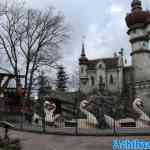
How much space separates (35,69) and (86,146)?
65.7 feet

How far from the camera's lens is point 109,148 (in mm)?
11844

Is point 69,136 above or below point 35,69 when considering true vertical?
below

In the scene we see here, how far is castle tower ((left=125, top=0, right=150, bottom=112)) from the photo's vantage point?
46.7m

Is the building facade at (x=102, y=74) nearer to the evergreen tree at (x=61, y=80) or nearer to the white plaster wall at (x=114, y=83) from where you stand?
the white plaster wall at (x=114, y=83)

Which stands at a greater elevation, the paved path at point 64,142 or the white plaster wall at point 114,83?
the white plaster wall at point 114,83

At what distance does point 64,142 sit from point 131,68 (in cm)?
4054

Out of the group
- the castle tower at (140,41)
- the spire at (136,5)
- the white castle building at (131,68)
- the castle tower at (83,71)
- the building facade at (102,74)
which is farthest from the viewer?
the castle tower at (83,71)

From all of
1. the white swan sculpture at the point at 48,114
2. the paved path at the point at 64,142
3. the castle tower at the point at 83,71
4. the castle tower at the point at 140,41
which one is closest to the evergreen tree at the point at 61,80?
the castle tower at the point at 83,71

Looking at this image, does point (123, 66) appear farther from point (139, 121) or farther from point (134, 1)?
point (139, 121)

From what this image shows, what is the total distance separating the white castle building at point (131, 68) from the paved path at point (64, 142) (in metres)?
29.1

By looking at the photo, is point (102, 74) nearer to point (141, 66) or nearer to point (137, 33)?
point (141, 66)

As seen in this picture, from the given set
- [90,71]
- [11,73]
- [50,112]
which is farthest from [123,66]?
[50,112]

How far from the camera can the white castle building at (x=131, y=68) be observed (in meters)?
46.5


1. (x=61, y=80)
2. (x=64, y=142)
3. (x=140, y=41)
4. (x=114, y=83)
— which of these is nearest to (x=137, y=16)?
(x=140, y=41)
